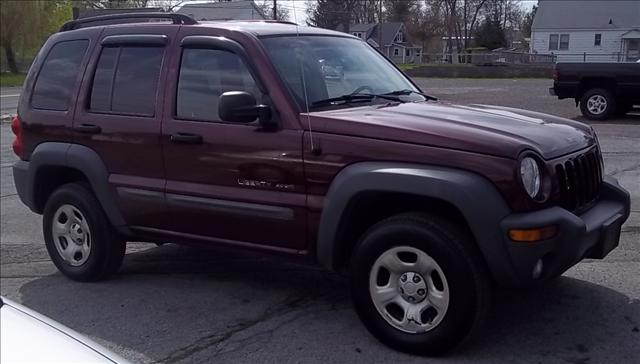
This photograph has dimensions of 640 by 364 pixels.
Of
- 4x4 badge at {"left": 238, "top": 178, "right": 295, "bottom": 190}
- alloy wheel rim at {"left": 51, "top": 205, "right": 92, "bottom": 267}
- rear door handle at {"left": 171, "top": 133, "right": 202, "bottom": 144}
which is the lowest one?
alloy wheel rim at {"left": 51, "top": 205, "right": 92, "bottom": 267}

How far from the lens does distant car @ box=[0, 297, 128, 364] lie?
7.44ft

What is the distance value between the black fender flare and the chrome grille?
314cm

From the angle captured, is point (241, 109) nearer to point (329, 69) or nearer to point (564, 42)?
point (329, 69)

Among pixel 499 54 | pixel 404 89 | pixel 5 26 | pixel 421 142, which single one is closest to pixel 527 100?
pixel 404 89

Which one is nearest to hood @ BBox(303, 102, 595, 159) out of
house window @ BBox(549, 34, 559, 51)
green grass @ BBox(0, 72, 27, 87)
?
house window @ BBox(549, 34, 559, 51)

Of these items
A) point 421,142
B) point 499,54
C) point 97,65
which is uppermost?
point 97,65

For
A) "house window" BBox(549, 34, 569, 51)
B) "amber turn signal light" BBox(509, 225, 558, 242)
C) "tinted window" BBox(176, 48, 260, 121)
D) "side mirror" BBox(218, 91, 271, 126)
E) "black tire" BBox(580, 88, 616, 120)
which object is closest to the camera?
"amber turn signal light" BBox(509, 225, 558, 242)

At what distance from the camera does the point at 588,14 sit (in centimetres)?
2198

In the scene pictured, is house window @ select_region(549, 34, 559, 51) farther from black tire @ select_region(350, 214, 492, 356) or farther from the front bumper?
black tire @ select_region(350, 214, 492, 356)

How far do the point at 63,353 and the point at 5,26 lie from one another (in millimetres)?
51706

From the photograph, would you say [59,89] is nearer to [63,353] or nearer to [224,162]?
[224,162]

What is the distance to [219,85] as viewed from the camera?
4.95 metres

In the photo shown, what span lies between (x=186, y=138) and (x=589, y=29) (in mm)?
Answer: 21272

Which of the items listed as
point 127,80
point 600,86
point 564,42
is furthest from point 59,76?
point 564,42
